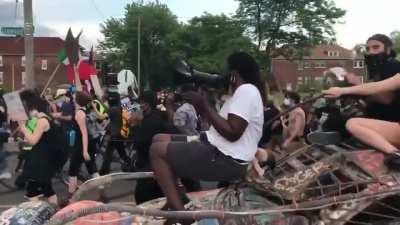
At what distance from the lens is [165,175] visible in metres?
4.40

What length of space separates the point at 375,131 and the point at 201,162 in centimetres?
112

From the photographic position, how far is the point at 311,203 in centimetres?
404

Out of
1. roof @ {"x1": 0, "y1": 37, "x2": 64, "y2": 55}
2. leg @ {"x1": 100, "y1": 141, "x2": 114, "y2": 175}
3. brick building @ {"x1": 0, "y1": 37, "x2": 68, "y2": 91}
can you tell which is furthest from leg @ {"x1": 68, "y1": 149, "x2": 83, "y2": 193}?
roof @ {"x1": 0, "y1": 37, "x2": 64, "y2": 55}

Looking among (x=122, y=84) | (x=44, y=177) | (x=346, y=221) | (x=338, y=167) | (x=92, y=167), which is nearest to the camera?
(x=346, y=221)

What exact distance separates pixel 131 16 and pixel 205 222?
8117cm

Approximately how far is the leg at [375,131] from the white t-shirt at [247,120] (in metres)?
0.61

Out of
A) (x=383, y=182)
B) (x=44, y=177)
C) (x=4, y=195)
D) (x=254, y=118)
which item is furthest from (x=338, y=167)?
(x=4, y=195)

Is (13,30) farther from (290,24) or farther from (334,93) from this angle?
(290,24)

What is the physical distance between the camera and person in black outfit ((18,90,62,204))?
7664 mm

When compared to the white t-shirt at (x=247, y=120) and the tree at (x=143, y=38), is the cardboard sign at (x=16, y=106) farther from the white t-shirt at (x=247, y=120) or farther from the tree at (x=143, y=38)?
the tree at (x=143, y=38)

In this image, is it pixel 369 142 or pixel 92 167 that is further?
pixel 92 167

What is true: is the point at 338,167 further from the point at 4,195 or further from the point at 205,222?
the point at 4,195

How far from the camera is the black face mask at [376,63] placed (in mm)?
4836

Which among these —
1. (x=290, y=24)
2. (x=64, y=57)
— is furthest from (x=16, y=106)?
(x=290, y=24)
